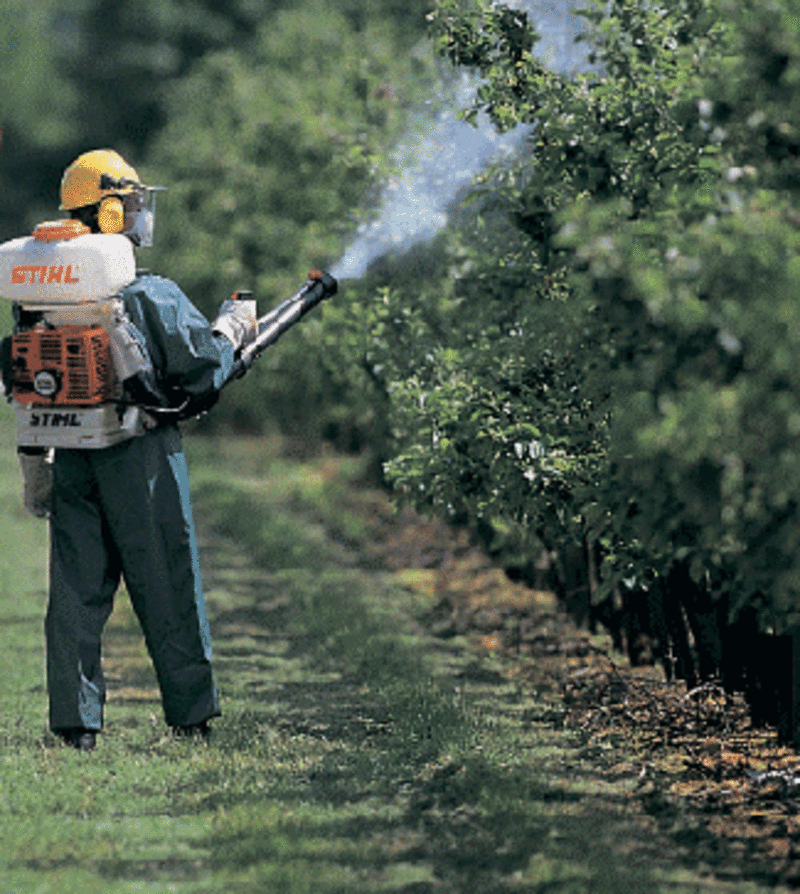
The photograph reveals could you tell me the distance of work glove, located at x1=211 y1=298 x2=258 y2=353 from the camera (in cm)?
703

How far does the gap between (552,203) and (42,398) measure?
204 cm

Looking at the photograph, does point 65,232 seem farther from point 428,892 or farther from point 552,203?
point 428,892

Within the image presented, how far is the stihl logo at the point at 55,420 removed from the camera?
22.0ft

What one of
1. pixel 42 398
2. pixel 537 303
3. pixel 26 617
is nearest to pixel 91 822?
pixel 42 398

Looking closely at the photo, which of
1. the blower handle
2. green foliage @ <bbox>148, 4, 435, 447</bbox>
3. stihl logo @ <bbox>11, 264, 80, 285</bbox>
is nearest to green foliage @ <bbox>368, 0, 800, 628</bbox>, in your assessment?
the blower handle

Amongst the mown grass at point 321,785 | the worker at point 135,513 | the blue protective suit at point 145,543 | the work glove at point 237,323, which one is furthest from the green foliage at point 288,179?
the blue protective suit at point 145,543

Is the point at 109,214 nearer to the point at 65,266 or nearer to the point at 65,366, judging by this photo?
the point at 65,266

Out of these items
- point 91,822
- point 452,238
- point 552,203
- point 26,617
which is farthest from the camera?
point 26,617

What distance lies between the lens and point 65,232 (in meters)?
6.63

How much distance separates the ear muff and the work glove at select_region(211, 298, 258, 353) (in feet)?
1.62

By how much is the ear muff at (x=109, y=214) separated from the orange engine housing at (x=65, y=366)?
45cm

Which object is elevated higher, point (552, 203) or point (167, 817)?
point (552, 203)

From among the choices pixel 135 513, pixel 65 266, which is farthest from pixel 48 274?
pixel 135 513

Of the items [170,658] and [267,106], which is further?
[267,106]
